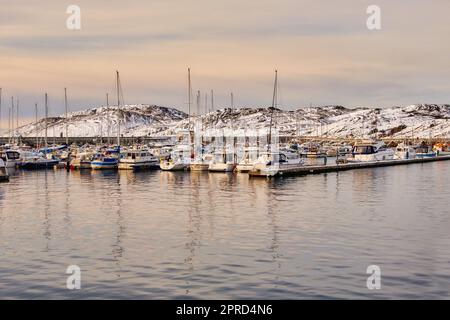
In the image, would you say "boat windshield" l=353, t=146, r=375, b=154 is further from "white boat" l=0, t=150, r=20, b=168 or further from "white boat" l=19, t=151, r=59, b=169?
"white boat" l=0, t=150, r=20, b=168

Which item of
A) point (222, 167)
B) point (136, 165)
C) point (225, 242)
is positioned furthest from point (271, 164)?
point (225, 242)

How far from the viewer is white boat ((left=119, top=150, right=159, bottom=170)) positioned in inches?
3615

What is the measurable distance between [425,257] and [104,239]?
1677cm

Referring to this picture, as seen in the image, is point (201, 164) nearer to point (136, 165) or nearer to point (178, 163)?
point (178, 163)

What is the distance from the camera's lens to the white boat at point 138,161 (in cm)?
9181

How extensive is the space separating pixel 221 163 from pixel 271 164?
35.9 feet

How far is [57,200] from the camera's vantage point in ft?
168

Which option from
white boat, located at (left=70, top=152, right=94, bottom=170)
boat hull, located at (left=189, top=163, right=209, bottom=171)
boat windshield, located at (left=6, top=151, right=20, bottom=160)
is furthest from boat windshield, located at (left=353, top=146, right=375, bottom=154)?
boat windshield, located at (left=6, top=151, right=20, bottom=160)

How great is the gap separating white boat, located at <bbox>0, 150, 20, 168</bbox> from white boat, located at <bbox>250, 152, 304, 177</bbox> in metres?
46.2

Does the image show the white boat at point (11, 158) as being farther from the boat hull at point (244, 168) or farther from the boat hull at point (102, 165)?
the boat hull at point (244, 168)
